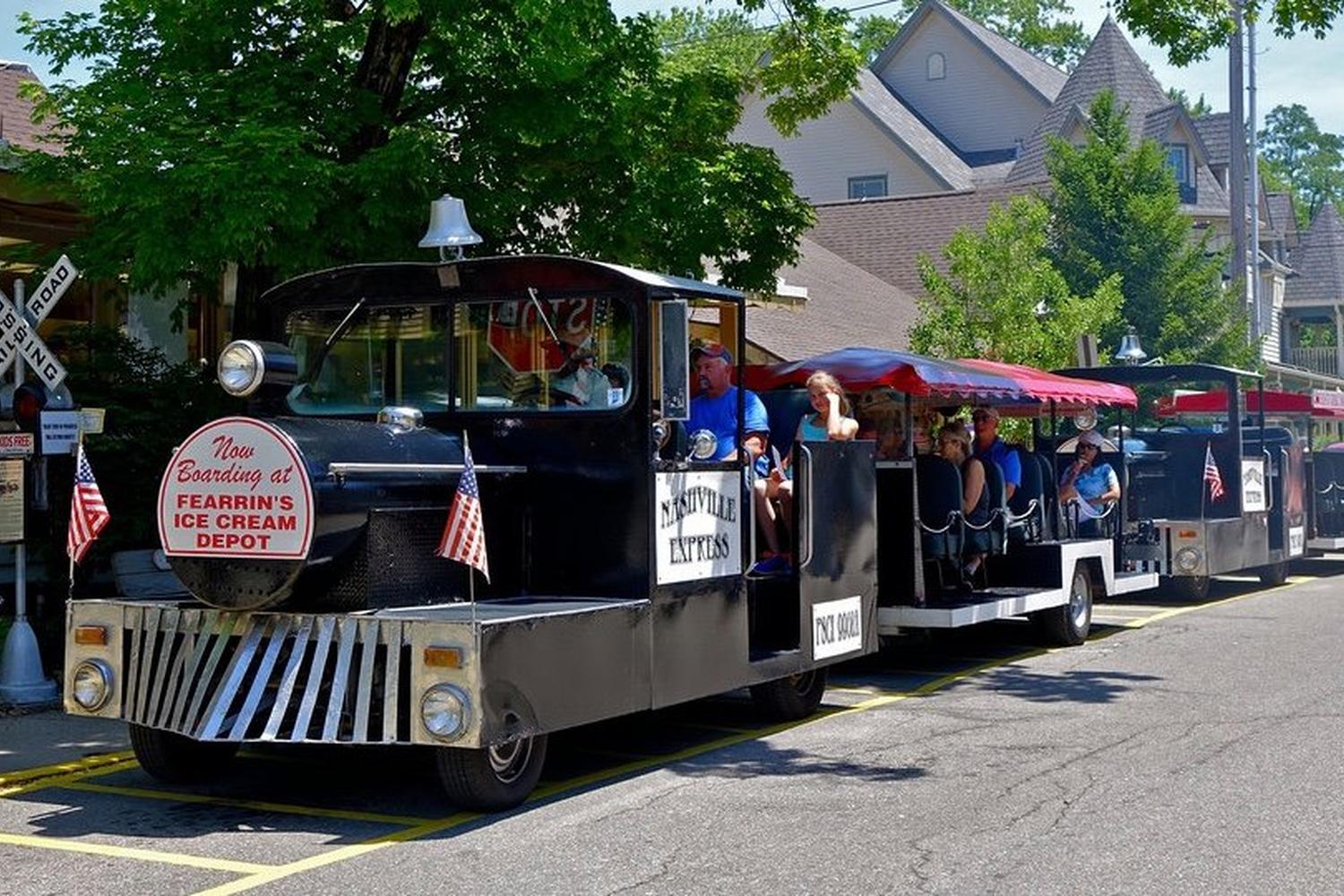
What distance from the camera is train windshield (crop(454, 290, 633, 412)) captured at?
8.56 metres

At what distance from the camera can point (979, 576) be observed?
1393cm

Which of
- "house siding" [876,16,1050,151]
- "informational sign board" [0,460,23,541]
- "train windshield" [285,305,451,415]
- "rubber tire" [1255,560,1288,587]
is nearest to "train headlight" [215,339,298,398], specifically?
"train windshield" [285,305,451,415]

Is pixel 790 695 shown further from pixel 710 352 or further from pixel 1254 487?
pixel 1254 487

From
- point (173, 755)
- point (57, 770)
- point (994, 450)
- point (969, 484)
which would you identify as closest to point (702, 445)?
point (173, 755)

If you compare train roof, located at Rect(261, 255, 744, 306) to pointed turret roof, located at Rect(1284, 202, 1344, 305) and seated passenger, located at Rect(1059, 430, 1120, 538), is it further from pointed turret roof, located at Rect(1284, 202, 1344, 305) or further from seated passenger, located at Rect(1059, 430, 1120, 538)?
→ pointed turret roof, located at Rect(1284, 202, 1344, 305)

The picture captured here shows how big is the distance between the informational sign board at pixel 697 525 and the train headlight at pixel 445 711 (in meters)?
1.58

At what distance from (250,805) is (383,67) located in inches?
242

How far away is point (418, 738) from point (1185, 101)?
249 feet

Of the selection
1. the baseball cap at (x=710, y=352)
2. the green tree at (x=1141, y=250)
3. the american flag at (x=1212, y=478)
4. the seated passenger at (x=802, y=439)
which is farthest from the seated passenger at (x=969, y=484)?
the green tree at (x=1141, y=250)

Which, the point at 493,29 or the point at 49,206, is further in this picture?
the point at 49,206

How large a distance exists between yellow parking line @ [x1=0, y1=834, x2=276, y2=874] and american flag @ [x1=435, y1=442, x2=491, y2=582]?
1508 millimetres

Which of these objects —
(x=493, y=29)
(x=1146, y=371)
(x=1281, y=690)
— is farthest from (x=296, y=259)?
(x=1146, y=371)

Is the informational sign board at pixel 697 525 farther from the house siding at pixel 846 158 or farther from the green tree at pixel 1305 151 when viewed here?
the green tree at pixel 1305 151

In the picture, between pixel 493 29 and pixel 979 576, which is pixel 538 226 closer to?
pixel 493 29
